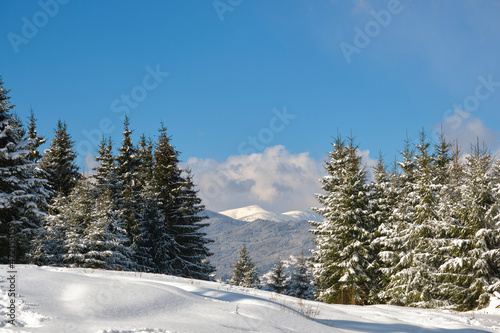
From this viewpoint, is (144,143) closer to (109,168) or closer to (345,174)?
(109,168)

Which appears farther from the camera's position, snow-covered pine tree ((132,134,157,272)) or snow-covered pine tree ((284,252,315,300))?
snow-covered pine tree ((284,252,315,300))

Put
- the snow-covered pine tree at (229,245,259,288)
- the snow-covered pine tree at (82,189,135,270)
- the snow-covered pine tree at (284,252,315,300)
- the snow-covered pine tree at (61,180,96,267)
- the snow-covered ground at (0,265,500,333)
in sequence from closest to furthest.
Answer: the snow-covered ground at (0,265,500,333)
the snow-covered pine tree at (61,180,96,267)
the snow-covered pine tree at (82,189,135,270)
the snow-covered pine tree at (284,252,315,300)
the snow-covered pine tree at (229,245,259,288)

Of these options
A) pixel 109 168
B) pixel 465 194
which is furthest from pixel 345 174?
pixel 109 168

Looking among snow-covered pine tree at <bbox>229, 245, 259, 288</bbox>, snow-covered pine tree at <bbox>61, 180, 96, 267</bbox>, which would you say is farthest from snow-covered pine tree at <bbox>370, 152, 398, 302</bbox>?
snow-covered pine tree at <bbox>229, 245, 259, 288</bbox>

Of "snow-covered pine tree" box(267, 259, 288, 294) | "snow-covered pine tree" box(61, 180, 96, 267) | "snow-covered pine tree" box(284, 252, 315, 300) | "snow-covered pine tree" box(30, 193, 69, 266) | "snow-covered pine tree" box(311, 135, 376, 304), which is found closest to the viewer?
"snow-covered pine tree" box(61, 180, 96, 267)

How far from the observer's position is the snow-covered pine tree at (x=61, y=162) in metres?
31.5

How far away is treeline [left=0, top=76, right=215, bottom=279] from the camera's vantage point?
19750 mm

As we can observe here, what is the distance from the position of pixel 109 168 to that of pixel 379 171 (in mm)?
24138

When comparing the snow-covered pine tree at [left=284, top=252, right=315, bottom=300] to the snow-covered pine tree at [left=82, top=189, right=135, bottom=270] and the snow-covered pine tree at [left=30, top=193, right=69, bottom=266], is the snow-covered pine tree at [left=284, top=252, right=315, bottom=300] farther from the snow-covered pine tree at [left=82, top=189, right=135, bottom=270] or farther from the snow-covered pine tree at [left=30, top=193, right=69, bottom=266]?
the snow-covered pine tree at [left=30, top=193, right=69, bottom=266]

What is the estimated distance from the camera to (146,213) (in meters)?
29.2

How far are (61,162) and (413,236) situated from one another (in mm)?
29392

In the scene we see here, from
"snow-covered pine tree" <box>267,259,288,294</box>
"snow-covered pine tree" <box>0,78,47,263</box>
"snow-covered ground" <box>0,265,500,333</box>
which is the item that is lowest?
"snow-covered pine tree" <box>267,259,288,294</box>

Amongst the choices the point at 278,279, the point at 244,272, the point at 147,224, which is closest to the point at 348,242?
the point at 147,224

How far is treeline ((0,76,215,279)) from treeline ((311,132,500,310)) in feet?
37.2
